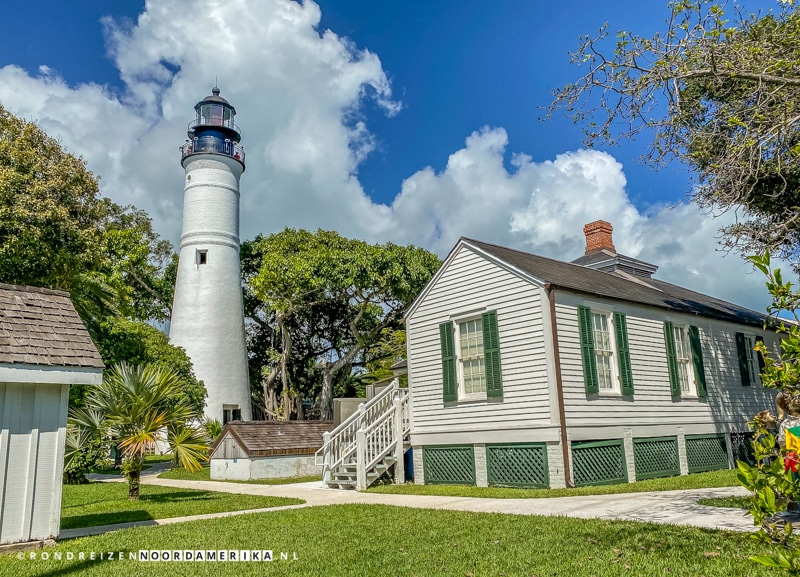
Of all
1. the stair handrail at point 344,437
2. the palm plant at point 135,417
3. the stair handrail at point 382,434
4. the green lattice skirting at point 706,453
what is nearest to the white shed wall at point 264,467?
the stair handrail at point 344,437

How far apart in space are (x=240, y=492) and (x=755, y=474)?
12.8m

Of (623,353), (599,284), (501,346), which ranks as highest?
(599,284)

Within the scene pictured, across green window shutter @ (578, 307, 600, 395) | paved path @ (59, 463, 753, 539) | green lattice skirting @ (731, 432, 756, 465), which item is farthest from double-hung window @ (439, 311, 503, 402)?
green lattice skirting @ (731, 432, 756, 465)

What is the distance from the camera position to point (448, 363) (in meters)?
14.0

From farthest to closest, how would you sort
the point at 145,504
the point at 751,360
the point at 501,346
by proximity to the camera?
the point at 751,360
the point at 501,346
the point at 145,504

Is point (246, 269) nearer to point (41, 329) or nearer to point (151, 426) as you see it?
point (151, 426)

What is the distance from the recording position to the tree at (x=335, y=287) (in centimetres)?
2745

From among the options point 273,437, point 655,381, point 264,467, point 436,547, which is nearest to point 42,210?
point 273,437

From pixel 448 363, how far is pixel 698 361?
6768 millimetres

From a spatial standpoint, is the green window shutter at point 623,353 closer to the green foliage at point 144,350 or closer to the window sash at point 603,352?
the window sash at point 603,352

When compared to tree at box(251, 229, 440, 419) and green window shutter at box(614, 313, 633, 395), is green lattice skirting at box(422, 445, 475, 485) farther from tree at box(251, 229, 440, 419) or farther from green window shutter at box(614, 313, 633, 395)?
tree at box(251, 229, 440, 419)

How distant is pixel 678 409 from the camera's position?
14.7m

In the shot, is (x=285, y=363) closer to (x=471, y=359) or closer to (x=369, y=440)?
(x=369, y=440)

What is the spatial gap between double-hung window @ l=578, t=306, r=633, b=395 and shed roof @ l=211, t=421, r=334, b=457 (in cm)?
972
